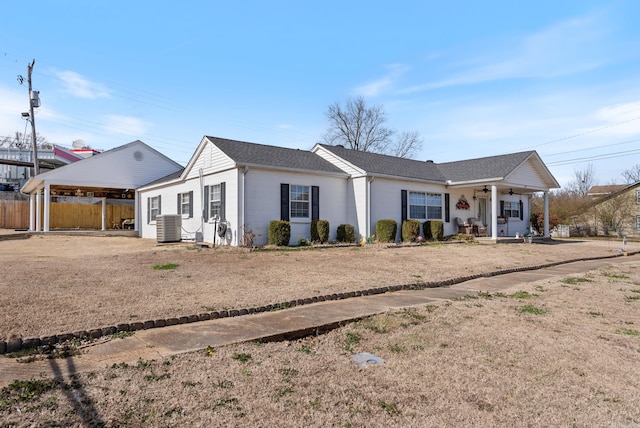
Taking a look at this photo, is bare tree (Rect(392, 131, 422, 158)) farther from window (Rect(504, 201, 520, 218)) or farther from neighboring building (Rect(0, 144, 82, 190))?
neighboring building (Rect(0, 144, 82, 190))

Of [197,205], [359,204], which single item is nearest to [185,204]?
[197,205]

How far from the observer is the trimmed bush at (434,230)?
18.5m

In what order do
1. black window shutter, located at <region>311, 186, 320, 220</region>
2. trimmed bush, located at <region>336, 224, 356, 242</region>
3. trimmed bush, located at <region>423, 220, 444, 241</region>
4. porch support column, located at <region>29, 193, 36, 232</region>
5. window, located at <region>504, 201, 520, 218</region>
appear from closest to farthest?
black window shutter, located at <region>311, 186, 320, 220</region> < trimmed bush, located at <region>336, 224, 356, 242</region> < trimmed bush, located at <region>423, 220, 444, 241</region> < window, located at <region>504, 201, 520, 218</region> < porch support column, located at <region>29, 193, 36, 232</region>

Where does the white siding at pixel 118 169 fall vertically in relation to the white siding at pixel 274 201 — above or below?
above

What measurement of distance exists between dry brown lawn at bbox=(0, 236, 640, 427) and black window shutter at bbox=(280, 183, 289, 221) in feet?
24.6

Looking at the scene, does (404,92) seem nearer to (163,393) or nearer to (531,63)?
(531,63)

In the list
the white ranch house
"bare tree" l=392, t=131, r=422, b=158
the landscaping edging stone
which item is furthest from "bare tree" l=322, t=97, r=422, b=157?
the landscaping edging stone

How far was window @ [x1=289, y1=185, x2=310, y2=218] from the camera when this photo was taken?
51.7 ft

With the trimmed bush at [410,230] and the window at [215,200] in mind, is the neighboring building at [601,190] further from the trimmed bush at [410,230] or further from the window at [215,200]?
the window at [215,200]

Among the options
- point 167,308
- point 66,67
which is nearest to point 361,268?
point 167,308

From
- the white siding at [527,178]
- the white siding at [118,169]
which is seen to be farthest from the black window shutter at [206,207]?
the white siding at [527,178]

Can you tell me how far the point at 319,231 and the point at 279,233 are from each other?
193cm

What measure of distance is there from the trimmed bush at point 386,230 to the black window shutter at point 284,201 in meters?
4.04

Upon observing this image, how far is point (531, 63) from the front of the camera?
17.5m
